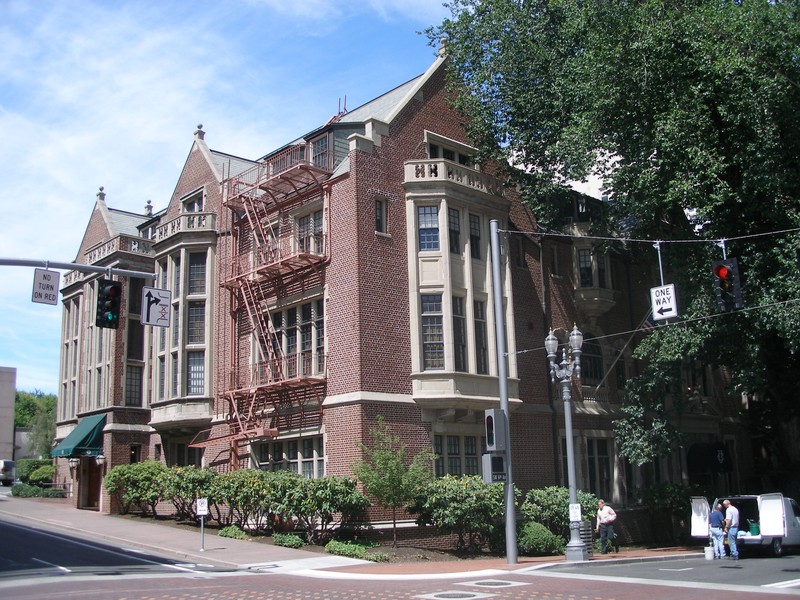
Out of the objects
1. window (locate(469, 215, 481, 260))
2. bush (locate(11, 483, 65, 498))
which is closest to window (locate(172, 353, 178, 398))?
window (locate(469, 215, 481, 260))

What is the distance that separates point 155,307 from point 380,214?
34.7 ft

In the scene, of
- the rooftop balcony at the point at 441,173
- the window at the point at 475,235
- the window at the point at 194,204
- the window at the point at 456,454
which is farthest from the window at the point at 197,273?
the window at the point at 456,454

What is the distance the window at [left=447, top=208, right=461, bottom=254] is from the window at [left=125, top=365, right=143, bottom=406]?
1675cm

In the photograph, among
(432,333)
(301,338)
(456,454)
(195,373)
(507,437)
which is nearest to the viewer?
(507,437)

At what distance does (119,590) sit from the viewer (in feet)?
47.8

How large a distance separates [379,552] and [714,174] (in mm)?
15024

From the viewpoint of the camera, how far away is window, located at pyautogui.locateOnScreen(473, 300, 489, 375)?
28.2 m

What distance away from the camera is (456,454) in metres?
27.7

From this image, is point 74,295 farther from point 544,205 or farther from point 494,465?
point 494,465

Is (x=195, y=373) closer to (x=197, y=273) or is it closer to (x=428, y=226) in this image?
(x=197, y=273)

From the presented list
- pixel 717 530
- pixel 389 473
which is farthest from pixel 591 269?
pixel 389 473

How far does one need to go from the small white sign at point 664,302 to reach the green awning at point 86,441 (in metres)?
24.1

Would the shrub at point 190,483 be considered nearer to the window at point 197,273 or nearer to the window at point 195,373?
the window at point 195,373

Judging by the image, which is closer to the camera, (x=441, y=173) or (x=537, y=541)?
(x=537, y=541)
